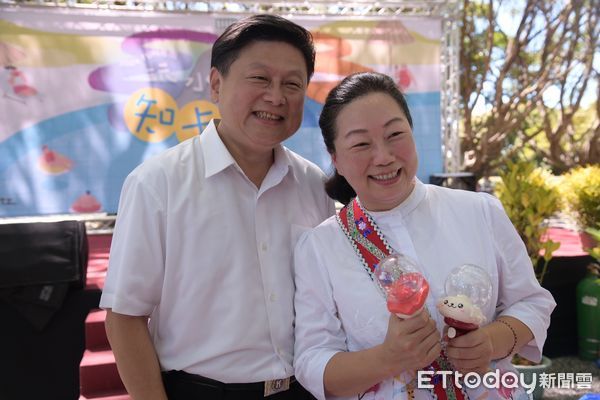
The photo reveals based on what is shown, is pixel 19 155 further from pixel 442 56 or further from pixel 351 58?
pixel 442 56

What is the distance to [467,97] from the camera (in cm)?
1055

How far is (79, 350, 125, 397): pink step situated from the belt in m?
1.99

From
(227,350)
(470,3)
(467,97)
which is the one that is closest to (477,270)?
(227,350)

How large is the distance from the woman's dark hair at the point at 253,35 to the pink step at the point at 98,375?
97.8 inches

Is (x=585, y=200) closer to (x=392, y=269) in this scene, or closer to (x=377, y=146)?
(x=377, y=146)

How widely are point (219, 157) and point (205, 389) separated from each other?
73cm

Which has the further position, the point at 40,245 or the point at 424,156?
the point at 424,156

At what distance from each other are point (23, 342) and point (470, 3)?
10340mm

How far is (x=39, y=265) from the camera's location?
335 centimetres

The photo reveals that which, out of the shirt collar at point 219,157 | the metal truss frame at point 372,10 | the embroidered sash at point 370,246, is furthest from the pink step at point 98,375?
the metal truss frame at point 372,10

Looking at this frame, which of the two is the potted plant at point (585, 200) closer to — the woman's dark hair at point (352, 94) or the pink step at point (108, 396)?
the woman's dark hair at point (352, 94)

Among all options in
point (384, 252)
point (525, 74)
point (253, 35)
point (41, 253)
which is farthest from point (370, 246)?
point (525, 74)

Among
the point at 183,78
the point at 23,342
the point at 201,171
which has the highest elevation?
the point at 183,78

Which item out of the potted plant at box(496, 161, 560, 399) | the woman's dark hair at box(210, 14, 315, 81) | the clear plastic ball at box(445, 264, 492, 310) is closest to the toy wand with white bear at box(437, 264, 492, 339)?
the clear plastic ball at box(445, 264, 492, 310)
